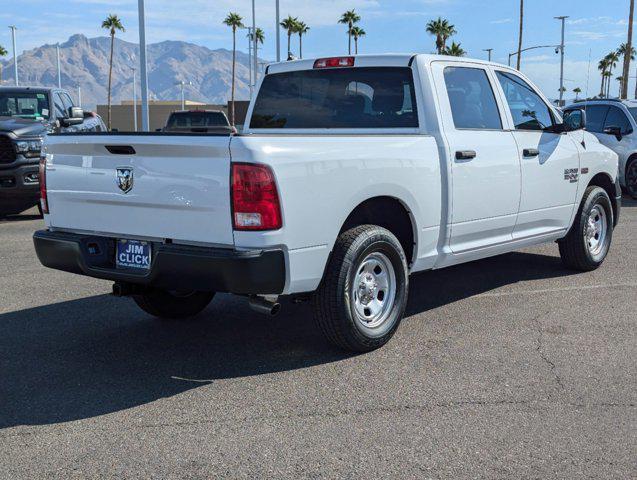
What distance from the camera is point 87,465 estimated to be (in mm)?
3455

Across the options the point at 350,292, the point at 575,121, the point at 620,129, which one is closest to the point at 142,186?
the point at 350,292

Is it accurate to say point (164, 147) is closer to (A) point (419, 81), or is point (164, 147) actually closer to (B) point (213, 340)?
(B) point (213, 340)

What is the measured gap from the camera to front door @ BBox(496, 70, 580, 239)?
6.44 metres

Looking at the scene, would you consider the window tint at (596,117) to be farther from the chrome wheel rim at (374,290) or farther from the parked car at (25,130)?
the chrome wheel rim at (374,290)

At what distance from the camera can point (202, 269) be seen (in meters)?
4.34

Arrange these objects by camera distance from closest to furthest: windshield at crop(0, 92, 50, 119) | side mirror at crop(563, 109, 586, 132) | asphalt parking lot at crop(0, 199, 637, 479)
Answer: asphalt parking lot at crop(0, 199, 637, 479) < side mirror at crop(563, 109, 586, 132) < windshield at crop(0, 92, 50, 119)

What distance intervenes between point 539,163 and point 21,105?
9430 mm

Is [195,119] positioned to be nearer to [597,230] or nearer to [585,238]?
[597,230]

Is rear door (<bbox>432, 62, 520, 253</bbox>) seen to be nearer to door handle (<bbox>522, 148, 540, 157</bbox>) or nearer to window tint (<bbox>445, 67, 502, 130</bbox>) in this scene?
window tint (<bbox>445, 67, 502, 130</bbox>)

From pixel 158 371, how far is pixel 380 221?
1.85 m

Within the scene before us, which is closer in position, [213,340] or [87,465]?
[87,465]

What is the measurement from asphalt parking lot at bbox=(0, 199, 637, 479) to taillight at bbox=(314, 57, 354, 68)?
6.56 feet

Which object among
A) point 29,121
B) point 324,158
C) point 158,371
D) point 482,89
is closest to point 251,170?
point 324,158

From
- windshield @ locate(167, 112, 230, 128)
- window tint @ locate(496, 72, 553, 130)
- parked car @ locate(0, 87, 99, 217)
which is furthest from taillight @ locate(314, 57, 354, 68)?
windshield @ locate(167, 112, 230, 128)
